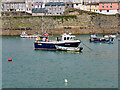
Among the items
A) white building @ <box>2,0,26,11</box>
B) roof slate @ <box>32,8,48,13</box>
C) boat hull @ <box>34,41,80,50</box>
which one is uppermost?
white building @ <box>2,0,26,11</box>

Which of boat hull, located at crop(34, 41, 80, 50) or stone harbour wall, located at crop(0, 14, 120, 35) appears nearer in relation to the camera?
boat hull, located at crop(34, 41, 80, 50)

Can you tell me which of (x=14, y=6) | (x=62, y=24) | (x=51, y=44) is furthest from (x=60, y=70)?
(x=14, y=6)

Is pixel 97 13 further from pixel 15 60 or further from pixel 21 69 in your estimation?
pixel 21 69

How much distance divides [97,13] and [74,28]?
11.1 m

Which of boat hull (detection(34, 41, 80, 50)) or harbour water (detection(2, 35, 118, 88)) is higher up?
boat hull (detection(34, 41, 80, 50))

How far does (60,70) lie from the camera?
127ft

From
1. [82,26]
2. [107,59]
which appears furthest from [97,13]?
[107,59]

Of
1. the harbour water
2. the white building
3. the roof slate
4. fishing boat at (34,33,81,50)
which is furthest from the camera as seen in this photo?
the white building

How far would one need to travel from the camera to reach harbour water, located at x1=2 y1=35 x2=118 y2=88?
32906 mm

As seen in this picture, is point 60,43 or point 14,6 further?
point 14,6

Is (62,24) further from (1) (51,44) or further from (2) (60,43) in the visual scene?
(2) (60,43)

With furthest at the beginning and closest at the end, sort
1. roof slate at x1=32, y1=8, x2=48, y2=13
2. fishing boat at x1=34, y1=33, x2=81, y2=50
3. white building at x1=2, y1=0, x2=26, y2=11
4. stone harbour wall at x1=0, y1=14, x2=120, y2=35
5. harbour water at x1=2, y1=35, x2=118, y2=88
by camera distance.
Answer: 1. white building at x1=2, y1=0, x2=26, y2=11
2. roof slate at x1=32, y1=8, x2=48, y2=13
3. stone harbour wall at x1=0, y1=14, x2=120, y2=35
4. fishing boat at x1=34, y1=33, x2=81, y2=50
5. harbour water at x1=2, y1=35, x2=118, y2=88

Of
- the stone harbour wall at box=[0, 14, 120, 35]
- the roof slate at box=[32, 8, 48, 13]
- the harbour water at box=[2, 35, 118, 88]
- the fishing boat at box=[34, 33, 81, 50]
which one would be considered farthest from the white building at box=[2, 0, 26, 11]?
the harbour water at box=[2, 35, 118, 88]

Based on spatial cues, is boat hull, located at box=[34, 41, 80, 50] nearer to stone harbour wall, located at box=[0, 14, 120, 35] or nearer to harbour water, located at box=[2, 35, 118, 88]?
harbour water, located at box=[2, 35, 118, 88]
